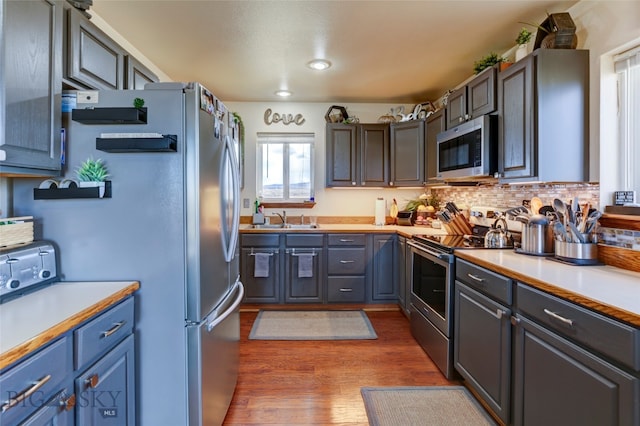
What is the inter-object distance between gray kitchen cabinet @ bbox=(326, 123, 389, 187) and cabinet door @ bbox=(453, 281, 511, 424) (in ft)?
6.58

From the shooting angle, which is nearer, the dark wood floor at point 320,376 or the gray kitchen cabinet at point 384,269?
the dark wood floor at point 320,376

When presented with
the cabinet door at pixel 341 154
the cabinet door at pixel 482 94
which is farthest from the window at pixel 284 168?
the cabinet door at pixel 482 94

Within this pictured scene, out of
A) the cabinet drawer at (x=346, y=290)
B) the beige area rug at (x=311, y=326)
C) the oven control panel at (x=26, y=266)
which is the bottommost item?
the beige area rug at (x=311, y=326)

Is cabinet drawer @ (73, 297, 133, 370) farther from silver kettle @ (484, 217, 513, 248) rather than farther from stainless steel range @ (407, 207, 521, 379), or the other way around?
A: silver kettle @ (484, 217, 513, 248)

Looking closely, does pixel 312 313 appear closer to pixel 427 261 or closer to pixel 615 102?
pixel 427 261

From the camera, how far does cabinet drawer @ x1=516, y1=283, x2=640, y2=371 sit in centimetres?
98

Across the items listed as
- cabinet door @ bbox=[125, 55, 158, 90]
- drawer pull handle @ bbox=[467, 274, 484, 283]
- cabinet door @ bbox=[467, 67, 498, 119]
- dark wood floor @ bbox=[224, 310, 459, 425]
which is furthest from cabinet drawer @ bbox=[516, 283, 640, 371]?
cabinet door @ bbox=[125, 55, 158, 90]

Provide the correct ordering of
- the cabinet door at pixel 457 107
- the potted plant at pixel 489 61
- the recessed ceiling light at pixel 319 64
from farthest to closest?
the recessed ceiling light at pixel 319 64
the cabinet door at pixel 457 107
the potted plant at pixel 489 61

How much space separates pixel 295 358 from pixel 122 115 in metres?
2.03

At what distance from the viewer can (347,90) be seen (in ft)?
11.9

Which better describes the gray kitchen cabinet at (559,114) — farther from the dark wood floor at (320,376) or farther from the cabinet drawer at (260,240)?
the cabinet drawer at (260,240)

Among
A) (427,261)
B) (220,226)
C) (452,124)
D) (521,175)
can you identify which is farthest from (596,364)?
(452,124)

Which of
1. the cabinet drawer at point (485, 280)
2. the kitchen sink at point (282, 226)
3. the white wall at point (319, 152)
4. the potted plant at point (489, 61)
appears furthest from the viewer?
the white wall at point (319, 152)

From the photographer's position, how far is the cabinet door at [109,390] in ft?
3.56
